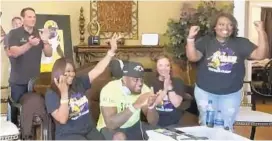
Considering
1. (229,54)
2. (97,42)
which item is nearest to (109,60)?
(229,54)

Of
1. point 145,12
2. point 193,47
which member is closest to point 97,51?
point 145,12

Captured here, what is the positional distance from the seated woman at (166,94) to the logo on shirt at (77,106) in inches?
21.3

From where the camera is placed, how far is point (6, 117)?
3.57 m

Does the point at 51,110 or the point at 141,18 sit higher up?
the point at 141,18

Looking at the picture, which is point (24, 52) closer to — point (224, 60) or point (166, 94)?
point (166, 94)

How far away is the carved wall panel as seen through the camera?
6.15 m

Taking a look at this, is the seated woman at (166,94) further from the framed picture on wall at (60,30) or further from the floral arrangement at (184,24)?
the framed picture on wall at (60,30)

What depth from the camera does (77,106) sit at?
2.97 meters

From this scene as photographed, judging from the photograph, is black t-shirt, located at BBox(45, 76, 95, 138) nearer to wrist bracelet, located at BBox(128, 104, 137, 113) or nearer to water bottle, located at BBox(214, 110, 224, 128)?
wrist bracelet, located at BBox(128, 104, 137, 113)

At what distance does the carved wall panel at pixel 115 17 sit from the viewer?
20.2 ft

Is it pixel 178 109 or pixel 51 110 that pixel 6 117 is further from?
pixel 178 109

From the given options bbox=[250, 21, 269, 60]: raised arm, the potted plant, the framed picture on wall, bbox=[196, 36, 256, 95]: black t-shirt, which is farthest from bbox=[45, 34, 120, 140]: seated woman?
the framed picture on wall

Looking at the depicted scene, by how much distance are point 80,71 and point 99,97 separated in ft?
0.85

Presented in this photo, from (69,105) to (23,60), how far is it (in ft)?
3.14
